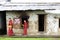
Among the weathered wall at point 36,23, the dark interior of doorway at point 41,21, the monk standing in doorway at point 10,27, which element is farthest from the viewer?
the dark interior of doorway at point 41,21

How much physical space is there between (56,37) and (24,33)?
2506 mm

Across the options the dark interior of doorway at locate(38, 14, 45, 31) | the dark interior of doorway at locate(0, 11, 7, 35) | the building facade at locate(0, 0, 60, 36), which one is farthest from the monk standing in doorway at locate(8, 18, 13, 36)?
the dark interior of doorway at locate(38, 14, 45, 31)

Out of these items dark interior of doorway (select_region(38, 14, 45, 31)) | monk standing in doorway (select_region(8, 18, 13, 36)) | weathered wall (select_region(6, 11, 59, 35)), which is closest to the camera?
monk standing in doorway (select_region(8, 18, 13, 36))

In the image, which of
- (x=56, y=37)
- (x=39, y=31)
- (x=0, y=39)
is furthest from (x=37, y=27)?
(x=0, y=39)

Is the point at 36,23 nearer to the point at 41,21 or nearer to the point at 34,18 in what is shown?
the point at 34,18

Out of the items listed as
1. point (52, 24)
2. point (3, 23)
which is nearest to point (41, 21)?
point (52, 24)

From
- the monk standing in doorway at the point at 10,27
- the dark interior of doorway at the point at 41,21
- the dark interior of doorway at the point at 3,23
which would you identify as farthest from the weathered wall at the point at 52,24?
the dark interior of doorway at the point at 3,23

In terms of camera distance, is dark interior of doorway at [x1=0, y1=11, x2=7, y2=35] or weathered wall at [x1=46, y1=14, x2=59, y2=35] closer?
weathered wall at [x1=46, y1=14, x2=59, y2=35]

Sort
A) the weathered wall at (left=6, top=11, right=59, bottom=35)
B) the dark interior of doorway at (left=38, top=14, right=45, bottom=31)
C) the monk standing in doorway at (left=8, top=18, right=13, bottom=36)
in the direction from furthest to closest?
the dark interior of doorway at (left=38, top=14, right=45, bottom=31) → the weathered wall at (left=6, top=11, right=59, bottom=35) → the monk standing in doorway at (left=8, top=18, right=13, bottom=36)

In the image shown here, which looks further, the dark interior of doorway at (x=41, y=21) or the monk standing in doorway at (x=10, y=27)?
the dark interior of doorway at (x=41, y=21)

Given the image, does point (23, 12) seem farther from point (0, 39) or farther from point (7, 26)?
point (0, 39)

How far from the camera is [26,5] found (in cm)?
2191

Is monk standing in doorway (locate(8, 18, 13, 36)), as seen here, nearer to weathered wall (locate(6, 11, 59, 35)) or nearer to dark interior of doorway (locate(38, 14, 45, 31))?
weathered wall (locate(6, 11, 59, 35))

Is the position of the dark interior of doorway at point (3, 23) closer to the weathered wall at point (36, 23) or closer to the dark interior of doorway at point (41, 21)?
the weathered wall at point (36, 23)
